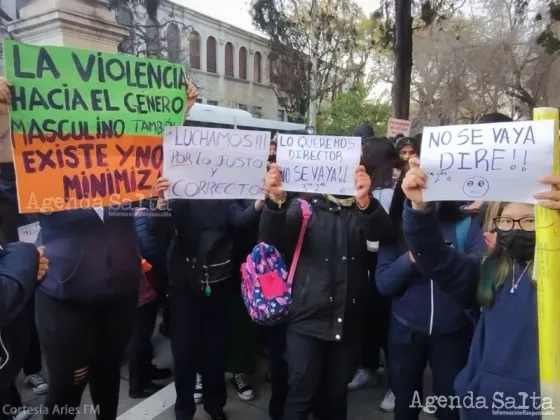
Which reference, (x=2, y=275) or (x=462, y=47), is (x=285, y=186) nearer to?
(x=2, y=275)

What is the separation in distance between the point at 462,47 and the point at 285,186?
24.2 meters

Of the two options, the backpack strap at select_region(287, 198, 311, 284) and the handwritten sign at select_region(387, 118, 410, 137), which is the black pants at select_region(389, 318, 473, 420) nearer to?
the backpack strap at select_region(287, 198, 311, 284)

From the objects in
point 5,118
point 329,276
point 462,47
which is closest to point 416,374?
point 329,276

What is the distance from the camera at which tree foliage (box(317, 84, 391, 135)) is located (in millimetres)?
21672

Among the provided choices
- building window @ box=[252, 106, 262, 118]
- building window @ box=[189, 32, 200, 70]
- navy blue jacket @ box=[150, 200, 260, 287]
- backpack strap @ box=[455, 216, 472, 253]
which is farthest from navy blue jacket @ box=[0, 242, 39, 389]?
building window @ box=[252, 106, 262, 118]

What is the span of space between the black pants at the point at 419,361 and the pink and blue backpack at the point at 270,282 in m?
0.58

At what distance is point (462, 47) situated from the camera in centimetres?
2369

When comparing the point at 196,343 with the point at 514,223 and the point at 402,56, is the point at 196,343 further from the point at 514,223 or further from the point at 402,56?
the point at 402,56

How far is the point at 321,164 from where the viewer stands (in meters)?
2.34

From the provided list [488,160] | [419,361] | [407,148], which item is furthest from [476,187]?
[407,148]

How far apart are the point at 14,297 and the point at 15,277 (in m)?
0.07

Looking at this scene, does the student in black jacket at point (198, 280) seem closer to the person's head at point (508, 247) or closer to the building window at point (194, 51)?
the person's head at point (508, 247)

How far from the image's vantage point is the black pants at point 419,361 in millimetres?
2348

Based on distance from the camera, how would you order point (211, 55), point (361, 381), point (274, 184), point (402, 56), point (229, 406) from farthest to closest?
point (211, 55), point (402, 56), point (361, 381), point (229, 406), point (274, 184)
